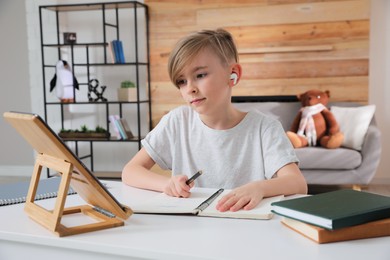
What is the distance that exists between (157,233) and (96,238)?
12 cm

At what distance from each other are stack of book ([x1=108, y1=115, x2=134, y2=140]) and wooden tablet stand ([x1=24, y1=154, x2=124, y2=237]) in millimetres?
3599

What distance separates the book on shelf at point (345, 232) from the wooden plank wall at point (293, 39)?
3736 mm

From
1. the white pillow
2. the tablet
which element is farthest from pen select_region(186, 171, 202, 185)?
the white pillow

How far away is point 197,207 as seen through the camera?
1.13m

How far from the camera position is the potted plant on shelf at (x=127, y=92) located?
189 inches

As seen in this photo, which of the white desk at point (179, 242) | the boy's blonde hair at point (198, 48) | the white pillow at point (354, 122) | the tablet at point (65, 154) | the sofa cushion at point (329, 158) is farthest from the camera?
the white pillow at point (354, 122)

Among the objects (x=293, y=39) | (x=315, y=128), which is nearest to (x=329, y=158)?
(x=315, y=128)

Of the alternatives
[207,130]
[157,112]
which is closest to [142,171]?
[207,130]

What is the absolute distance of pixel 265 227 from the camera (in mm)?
1005

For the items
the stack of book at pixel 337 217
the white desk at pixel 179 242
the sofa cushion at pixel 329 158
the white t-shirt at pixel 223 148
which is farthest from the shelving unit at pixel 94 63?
the stack of book at pixel 337 217

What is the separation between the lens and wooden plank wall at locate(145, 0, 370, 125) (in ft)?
14.6

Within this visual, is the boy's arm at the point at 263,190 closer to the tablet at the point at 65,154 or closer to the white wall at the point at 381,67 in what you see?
the tablet at the point at 65,154

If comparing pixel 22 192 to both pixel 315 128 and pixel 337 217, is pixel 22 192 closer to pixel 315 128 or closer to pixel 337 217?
pixel 337 217

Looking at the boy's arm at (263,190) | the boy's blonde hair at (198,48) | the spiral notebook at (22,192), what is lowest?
the spiral notebook at (22,192)
